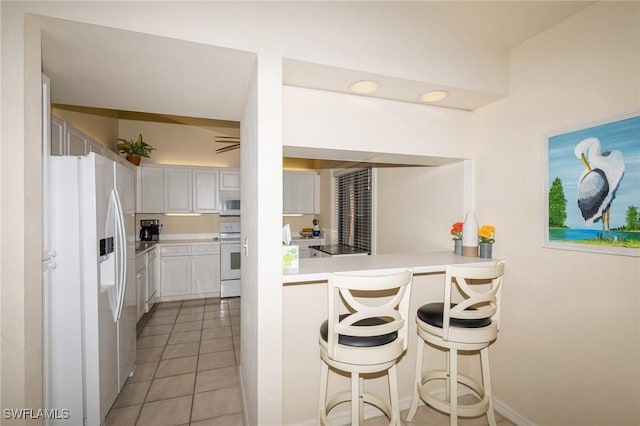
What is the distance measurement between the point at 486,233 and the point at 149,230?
5202 millimetres

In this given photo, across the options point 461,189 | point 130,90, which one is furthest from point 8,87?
point 461,189

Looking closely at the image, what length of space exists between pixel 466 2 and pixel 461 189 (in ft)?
4.36

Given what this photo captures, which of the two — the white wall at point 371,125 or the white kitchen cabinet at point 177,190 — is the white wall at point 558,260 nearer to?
the white wall at point 371,125

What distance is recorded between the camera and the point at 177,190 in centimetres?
512

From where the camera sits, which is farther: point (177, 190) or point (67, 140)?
point (177, 190)

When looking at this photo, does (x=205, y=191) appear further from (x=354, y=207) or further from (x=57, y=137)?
(x=57, y=137)

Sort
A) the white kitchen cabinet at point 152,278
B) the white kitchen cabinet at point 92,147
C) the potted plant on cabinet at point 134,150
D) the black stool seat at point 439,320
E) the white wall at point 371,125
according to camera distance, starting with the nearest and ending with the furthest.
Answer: the black stool seat at point 439,320 → the white wall at point 371,125 → the white kitchen cabinet at point 92,147 → the white kitchen cabinet at point 152,278 → the potted plant on cabinet at point 134,150

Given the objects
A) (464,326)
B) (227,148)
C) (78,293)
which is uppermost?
(227,148)

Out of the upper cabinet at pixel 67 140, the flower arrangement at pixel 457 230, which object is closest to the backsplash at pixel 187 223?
the upper cabinet at pixel 67 140

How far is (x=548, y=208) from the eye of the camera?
1815 mm

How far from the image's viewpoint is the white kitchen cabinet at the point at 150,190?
493 centimetres

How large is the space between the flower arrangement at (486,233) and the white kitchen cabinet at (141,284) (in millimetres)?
4056

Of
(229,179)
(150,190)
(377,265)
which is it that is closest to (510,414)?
(377,265)

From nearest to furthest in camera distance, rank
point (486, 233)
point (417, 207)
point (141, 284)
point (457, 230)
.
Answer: point (486, 233) < point (457, 230) < point (417, 207) < point (141, 284)
